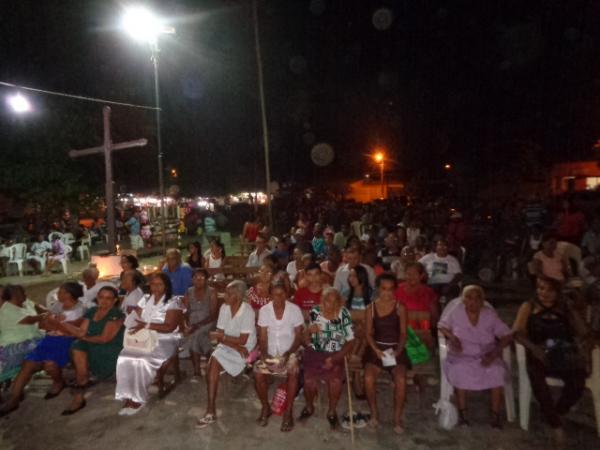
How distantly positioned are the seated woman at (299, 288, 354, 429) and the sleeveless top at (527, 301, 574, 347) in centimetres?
176

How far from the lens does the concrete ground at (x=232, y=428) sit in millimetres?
4328

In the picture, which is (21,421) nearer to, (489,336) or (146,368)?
(146,368)

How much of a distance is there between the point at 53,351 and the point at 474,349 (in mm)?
4576

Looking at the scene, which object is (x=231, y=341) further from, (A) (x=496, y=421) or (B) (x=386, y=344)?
(A) (x=496, y=421)

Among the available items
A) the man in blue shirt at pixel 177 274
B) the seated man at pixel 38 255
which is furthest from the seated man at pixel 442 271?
the seated man at pixel 38 255

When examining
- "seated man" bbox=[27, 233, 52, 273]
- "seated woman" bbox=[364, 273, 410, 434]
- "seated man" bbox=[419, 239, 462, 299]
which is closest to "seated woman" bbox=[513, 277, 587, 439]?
"seated woman" bbox=[364, 273, 410, 434]

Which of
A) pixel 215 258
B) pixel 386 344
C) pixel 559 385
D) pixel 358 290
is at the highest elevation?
pixel 215 258

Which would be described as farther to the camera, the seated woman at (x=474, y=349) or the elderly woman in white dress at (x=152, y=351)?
the elderly woman in white dress at (x=152, y=351)

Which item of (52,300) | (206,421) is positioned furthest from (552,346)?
(52,300)

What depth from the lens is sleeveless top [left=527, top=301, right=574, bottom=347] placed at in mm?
4504

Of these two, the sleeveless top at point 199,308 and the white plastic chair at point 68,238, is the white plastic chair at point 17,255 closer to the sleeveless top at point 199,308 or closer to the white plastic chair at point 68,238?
the white plastic chair at point 68,238

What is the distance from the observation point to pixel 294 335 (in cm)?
504

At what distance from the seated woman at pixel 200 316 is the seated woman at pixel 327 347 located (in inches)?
55.9

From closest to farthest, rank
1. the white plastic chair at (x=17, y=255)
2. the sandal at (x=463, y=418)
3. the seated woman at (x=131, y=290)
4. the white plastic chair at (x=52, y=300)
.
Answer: the sandal at (x=463, y=418), the seated woman at (x=131, y=290), the white plastic chair at (x=52, y=300), the white plastic chair at (x=17, y=255)
